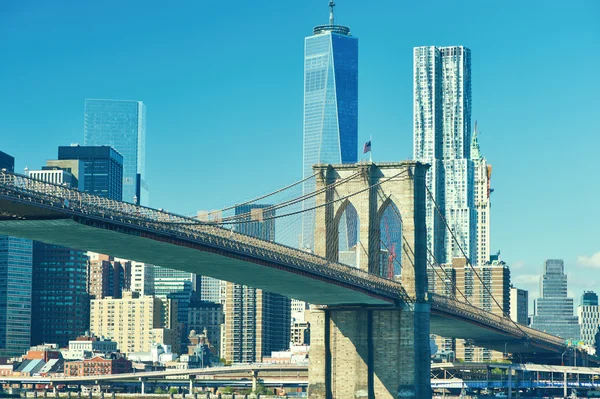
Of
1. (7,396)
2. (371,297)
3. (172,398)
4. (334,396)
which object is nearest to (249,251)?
(371,297)

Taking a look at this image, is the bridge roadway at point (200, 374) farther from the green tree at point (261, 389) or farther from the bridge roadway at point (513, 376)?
the bridge roadway at point (513, 376)

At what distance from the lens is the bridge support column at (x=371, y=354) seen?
357ft

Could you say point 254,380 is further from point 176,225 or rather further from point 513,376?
point 176,225

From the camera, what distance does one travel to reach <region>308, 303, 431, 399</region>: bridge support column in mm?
108938

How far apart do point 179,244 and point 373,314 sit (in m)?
26.8

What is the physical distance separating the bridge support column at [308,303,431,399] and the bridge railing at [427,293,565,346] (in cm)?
427

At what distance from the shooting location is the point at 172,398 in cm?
17088

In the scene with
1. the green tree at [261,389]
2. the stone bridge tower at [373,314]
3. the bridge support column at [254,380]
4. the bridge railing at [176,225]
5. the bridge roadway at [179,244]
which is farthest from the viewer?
the green tree at [261,389]

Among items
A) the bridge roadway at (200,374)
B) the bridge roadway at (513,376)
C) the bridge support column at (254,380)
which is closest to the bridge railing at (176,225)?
the bridge roadway at (513,376)

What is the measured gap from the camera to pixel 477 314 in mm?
135750

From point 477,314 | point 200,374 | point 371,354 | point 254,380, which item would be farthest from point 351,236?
point 200,374

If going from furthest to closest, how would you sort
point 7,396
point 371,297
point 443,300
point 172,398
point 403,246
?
point 7,396, point 172,398, point 443,300, point 403,246, point 371,297

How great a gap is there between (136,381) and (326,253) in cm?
8515

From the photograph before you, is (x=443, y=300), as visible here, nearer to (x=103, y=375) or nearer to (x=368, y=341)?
(x=368, y=341)
